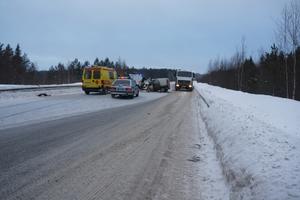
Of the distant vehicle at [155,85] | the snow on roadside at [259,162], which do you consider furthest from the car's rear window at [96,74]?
the snow on roadside at [259,162]

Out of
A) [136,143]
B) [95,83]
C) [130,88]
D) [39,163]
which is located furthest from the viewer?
[95,83]

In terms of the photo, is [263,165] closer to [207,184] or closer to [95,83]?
[207,184]

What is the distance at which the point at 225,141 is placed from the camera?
1025cm

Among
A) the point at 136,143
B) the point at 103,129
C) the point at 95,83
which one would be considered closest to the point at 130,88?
the point at 95,83

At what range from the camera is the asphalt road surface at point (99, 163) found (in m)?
6.35

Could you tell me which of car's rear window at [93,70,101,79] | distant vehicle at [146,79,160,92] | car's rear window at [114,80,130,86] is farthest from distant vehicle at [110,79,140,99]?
distant vehicle at [146,79,160,92]

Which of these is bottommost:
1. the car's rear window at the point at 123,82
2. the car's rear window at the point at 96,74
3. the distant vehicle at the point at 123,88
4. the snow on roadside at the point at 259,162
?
the snow on roadside at the point at 259,162

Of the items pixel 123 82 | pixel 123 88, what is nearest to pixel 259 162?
→ pixel 123 88

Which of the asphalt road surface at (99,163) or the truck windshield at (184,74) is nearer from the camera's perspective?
the asphalt road surface at (99,163)

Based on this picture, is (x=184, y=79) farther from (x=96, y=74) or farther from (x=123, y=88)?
(x=123, y=88)

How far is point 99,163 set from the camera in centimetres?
838

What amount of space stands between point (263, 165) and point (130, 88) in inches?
1100

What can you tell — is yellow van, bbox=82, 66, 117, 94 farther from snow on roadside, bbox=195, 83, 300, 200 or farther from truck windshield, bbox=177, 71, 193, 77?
snow on roadside, bbox=195, 83, 300, 200

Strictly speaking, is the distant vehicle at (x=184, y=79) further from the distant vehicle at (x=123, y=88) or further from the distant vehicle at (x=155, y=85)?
A: the distant vehicle at (x=123, y=88)
